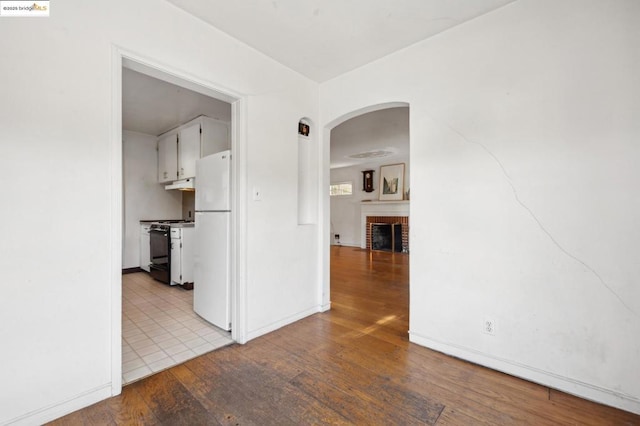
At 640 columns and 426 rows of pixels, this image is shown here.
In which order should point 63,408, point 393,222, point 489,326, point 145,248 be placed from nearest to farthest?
1. point 63,408
2. point 489,326
3. point 145,248
4. point 393,222

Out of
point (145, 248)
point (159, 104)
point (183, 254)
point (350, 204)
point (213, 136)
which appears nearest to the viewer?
point (159, 104)

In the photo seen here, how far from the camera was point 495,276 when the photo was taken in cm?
196

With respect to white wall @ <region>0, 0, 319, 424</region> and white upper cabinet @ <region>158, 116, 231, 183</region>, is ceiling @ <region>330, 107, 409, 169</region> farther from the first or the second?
white wall @ <region>0, 0, 319, 424</region>

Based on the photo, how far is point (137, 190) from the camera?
5.01 metres

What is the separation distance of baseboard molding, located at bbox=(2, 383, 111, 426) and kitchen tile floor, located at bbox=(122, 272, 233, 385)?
179 mm

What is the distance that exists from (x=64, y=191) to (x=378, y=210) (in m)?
7.29

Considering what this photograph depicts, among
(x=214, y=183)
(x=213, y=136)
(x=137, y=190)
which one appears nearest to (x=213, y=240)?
(x=214, y=183)

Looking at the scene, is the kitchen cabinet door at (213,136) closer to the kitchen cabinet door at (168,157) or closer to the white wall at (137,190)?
the kitchen cabinet door at (168,157)

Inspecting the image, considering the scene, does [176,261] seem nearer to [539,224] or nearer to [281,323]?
[281,323]

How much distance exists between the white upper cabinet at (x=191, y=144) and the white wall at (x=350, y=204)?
5028 mm

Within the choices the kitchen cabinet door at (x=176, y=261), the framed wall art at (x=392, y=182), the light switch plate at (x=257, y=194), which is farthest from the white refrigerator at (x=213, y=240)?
the framed wall art at (x=392, y=182)

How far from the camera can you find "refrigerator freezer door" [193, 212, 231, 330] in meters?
2.53

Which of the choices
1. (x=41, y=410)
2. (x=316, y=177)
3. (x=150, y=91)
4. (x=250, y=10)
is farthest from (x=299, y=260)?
(x=150, y=91)

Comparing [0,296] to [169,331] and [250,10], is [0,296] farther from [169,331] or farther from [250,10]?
[250,10]
